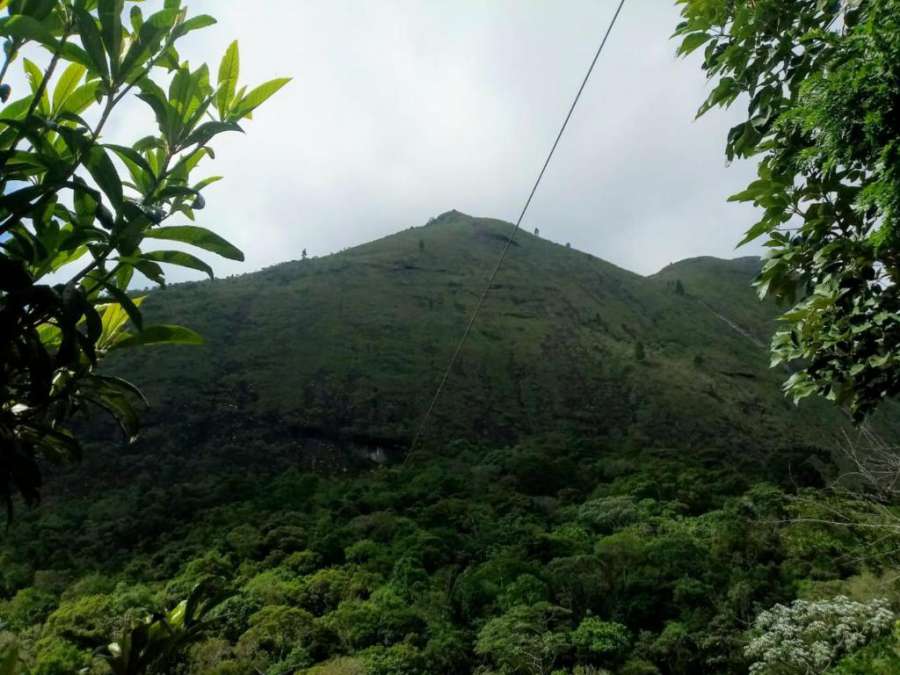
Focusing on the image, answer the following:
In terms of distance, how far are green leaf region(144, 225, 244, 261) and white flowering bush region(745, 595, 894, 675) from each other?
1029 centimetres

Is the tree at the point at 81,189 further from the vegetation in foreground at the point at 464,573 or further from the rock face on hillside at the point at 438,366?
the rock face on hillside at the point at 438,366

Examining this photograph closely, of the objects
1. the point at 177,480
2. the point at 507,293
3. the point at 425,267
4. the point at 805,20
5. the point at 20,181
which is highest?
the point at 425,267

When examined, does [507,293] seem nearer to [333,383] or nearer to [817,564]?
[333,383]

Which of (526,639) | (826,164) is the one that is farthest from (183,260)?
(526,639)

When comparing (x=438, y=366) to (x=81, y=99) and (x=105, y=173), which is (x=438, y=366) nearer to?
(x=81, y=99)

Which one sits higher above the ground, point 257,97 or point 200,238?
point 257,97

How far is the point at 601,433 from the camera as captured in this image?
29000 mm

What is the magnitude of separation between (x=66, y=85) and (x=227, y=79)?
18.5 inches

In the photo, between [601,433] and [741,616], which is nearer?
[741,616]

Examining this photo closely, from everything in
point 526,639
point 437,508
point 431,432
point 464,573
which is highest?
point 431,432

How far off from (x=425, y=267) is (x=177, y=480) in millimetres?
32095

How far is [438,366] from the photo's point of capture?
3316cm

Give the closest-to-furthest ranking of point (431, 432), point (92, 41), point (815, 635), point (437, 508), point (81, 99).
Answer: point (92, 41), point (81, 99), point (815, 635), point (437, 508), point (431, 432)

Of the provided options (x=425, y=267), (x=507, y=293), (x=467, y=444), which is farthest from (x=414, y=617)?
(x=425, y=267)
